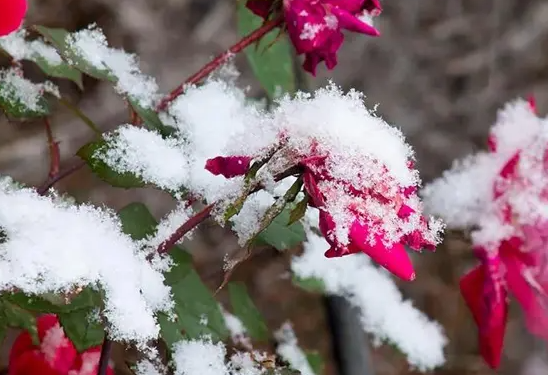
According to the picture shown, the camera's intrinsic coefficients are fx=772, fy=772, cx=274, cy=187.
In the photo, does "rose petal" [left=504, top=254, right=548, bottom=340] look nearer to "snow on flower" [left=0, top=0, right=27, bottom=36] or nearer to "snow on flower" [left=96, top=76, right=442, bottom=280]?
"snow on flower" [left=96, top=76, right=442, bottom=280]

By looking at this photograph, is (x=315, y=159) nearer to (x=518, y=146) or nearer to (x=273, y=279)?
(x=518, y=146)

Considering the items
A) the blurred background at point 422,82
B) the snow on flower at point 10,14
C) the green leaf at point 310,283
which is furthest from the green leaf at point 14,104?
the blurred background at point 422,82

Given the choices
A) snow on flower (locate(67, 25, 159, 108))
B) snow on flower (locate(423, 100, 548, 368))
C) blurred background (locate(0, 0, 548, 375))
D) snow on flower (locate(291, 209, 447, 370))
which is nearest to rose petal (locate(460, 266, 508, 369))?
snow on flower (locate(423, 100, 548, 368))

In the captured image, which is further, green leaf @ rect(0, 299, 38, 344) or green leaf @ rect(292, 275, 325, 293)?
green leaf @ rect(292, 275, 325, 293)

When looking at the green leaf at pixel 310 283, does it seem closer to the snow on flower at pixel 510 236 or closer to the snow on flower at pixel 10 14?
the snow on flower at pixel 510 236

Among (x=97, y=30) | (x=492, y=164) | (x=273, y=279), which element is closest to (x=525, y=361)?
(x=273, y=279)
